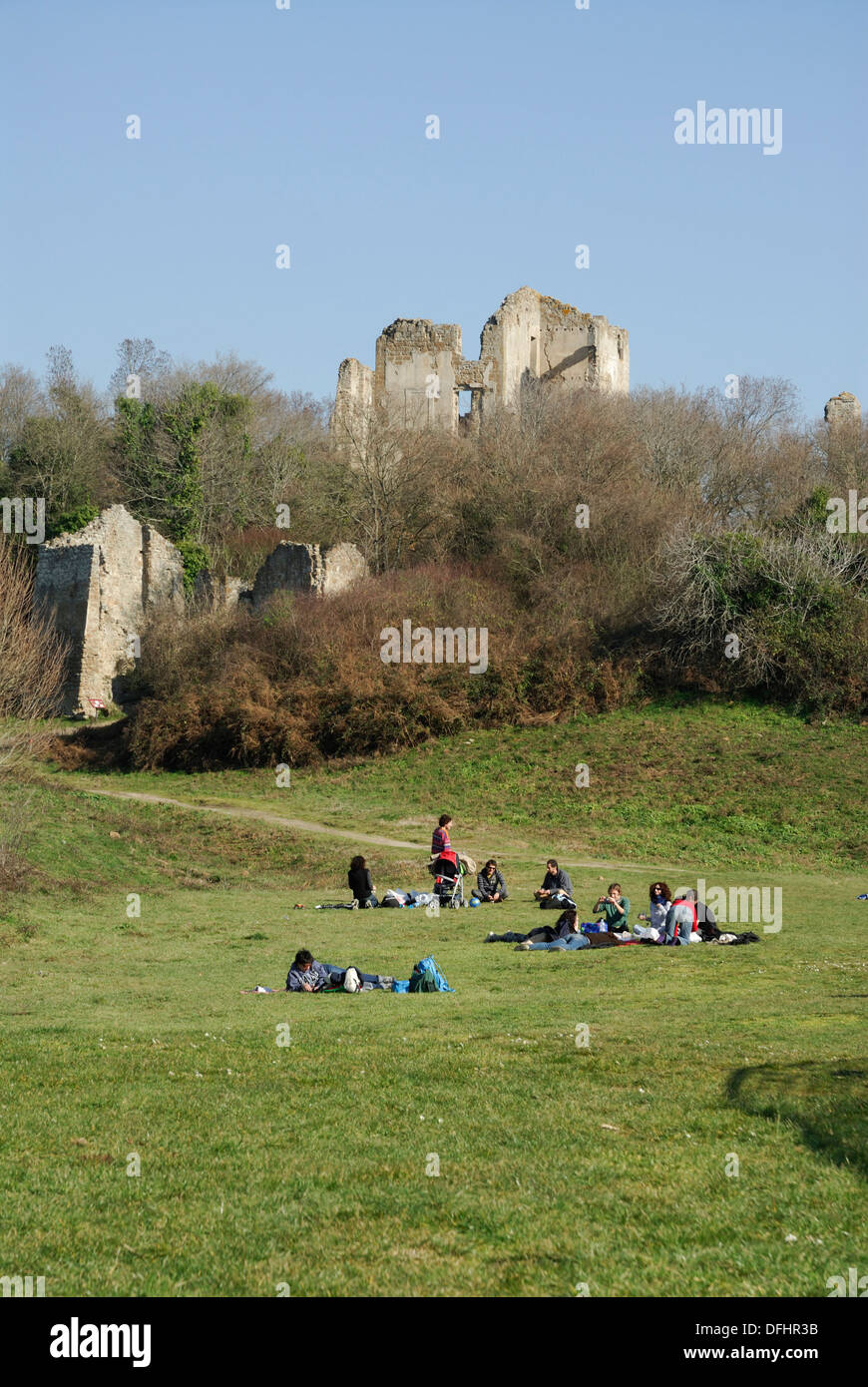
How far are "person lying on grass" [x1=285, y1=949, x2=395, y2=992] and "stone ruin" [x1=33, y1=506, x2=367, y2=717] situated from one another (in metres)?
29.0

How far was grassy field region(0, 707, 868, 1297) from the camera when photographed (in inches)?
232

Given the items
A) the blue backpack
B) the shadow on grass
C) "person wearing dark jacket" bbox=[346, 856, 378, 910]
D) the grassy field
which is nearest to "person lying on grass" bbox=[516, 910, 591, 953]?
the grassy field

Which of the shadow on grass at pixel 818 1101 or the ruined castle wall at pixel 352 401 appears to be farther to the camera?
the ruined castle wall at pixel 352 401

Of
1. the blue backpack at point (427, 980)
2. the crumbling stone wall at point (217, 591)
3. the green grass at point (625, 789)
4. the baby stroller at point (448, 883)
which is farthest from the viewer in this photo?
the crumbling stone wall at point (217, 591)

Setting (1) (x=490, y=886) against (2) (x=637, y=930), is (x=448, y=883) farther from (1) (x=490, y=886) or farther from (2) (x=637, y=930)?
(2) (x=637, y=930)

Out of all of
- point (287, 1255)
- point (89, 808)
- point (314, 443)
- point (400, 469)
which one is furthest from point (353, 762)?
point (287, 1255)

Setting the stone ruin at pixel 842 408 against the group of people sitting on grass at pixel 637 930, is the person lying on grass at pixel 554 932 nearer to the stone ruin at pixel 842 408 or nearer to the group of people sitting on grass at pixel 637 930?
the group of people sitting on grass at pixel 637 930

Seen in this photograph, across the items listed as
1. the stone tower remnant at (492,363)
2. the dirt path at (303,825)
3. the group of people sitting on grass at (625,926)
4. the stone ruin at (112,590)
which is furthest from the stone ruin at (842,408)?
the group of people sitting on grass at (625,926)

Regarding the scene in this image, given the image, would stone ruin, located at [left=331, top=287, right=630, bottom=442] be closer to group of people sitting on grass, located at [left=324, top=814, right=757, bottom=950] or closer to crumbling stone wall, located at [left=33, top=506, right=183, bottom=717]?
crumbling stone wall, located at [left=33, top=506, right=183, bottom=717]

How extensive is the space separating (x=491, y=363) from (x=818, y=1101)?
56786 mm

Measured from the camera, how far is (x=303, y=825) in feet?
93.6

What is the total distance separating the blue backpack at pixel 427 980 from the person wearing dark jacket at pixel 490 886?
718cm

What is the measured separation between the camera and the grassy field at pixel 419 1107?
232 inches

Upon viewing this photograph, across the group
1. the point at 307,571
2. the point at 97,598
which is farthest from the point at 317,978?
the point at 97,598
